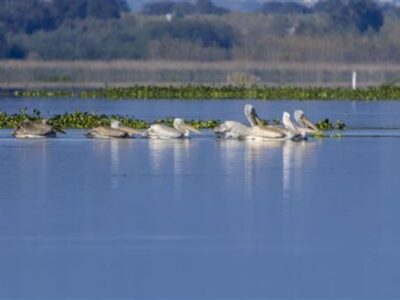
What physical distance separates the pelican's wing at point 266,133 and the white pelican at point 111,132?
5.21 feet

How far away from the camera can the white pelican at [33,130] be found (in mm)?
23969

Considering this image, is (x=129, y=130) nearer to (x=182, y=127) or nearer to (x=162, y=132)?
(x=162, y=132)

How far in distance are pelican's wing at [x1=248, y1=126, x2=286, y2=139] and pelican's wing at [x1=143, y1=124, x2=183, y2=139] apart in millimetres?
943

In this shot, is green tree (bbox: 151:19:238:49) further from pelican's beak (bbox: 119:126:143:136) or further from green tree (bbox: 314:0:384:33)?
pelican's beak (bbox: 119:126:143:136)

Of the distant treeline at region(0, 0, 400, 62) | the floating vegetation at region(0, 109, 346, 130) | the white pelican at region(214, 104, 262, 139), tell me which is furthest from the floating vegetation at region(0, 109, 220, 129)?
the distant treeline at region(0, 0, 400, 62)

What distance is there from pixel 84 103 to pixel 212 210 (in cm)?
2183

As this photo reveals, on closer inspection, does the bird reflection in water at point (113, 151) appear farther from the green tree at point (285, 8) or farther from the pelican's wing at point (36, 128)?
the green tree at point (285, 8)

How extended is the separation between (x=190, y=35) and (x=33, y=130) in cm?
4164

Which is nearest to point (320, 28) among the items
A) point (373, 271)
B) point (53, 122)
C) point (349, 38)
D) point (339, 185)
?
point (349, 38)

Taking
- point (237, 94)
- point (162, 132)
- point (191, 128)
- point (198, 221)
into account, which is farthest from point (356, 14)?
point (198, 221)

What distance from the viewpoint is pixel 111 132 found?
24.0m

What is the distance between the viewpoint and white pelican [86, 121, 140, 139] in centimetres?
2398

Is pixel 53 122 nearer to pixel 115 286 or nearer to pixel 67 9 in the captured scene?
pixel 115 286

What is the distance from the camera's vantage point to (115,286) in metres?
11.9
